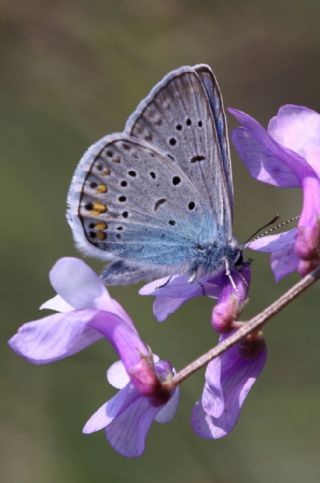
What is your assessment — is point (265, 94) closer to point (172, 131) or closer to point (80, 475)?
point (80, 475)

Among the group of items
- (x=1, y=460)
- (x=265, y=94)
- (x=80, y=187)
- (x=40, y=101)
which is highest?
(x=80, y=187)

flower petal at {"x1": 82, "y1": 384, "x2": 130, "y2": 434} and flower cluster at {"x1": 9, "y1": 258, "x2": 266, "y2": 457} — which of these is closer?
flower cluster at {"x1": 9, "y1": 258, "x2": 266, "y2": 457}

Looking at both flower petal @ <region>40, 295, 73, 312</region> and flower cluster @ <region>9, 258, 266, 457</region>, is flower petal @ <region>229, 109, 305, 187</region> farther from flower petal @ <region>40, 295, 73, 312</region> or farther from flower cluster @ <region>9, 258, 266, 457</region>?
flower petal @ <region>40, 295, 73, 312</region>

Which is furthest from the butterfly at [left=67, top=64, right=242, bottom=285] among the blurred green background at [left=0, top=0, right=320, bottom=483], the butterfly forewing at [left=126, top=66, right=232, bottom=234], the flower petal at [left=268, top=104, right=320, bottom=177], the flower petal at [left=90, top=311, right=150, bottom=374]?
the blurred green background at [left=0, top=0, right=320, bottom=483]

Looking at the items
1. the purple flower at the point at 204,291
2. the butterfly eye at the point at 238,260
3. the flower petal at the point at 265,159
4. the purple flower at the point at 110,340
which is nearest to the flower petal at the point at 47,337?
the purple flower at the point at 110,340

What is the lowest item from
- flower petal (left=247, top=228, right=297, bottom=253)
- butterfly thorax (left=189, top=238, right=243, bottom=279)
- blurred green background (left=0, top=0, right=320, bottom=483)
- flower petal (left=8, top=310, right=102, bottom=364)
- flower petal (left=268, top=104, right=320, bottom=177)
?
blurred green background (left=0, top=0, right=320, bottom=483)

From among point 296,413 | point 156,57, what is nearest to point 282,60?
point 156,57

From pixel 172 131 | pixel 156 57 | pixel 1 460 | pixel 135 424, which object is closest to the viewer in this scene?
pixel 135 424

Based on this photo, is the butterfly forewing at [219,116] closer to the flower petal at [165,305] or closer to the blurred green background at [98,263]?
the flower petal at [165,305]
